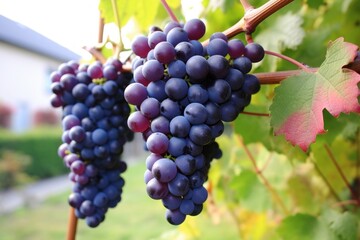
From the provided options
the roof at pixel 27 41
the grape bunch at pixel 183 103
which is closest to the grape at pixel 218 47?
the grape bunch at pixel 183 103

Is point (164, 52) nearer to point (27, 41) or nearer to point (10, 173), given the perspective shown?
point (10, 173)

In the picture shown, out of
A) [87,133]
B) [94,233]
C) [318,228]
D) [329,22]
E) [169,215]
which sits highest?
[329,22]

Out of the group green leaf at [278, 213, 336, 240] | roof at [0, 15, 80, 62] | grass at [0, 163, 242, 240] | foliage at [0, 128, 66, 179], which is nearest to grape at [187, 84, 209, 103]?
green leaf at [278, 213, 336, 240]

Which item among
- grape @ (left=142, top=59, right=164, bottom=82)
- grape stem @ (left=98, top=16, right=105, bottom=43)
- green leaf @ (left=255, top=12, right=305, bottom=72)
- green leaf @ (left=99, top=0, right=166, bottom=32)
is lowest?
grape @ (left=142, top=59, right=164, bottom=82)

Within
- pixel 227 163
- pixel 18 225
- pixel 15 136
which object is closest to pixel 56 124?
pixel 15 136

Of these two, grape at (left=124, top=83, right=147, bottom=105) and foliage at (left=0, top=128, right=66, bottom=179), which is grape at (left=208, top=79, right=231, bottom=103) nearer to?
grape at (left=124, top=83, right=147, bottom=105)

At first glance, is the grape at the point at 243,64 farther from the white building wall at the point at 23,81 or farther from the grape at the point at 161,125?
the white building wall at the point at 23,81

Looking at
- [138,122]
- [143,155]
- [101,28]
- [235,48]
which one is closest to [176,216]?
[138,122]

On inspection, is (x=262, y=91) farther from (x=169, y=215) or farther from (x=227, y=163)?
(x=227, y=163)
